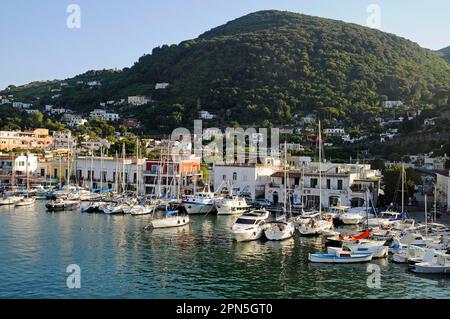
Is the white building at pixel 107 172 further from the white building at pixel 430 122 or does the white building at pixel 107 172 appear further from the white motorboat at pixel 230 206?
the white building at pixel 430 122

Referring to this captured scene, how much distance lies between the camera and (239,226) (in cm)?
3231

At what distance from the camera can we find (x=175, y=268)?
80.4 ft

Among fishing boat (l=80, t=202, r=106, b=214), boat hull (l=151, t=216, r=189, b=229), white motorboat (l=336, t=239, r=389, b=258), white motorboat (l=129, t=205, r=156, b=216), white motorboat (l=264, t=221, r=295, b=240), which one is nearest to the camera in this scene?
white motorboat (l=336, t=239, r=389, b=258)

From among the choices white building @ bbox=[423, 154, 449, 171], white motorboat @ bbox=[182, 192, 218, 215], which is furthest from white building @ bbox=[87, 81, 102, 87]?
white motorboat @ bbox=[182, 192, 218, 215]

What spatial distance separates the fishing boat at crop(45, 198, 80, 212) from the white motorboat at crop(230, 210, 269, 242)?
64.8 ft

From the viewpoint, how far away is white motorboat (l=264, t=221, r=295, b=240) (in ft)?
106

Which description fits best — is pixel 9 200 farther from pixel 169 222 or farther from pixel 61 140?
pixel 61 140

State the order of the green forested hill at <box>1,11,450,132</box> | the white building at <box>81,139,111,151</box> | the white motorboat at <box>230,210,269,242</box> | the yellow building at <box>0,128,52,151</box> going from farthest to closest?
the green forested hill at <box>1,11,450,132</box>, the white building at <box>81,139,111,151</box>, the yellow building at <box>0,128,52,151</box>, the white motorboat at <box>230,210,269,242</box>

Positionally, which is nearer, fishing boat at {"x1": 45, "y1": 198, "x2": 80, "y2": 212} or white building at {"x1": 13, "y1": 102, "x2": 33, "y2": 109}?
fishing boat at {"x1": 45, "y1": 198, "x2": 80, "y2": 212}

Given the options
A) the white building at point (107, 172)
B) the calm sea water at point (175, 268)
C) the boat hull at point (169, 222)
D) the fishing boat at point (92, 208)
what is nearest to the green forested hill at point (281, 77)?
the white building at point (107, 172)

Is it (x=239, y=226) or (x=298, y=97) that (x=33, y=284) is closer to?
(x=239, y=226)

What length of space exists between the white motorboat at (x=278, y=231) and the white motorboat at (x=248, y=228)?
19.2 inches

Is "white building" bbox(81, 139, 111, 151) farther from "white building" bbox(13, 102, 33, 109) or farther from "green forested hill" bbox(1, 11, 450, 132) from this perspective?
"white building" bbox(13, 102, 33, 109)

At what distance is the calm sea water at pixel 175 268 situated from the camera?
20.8 metres
